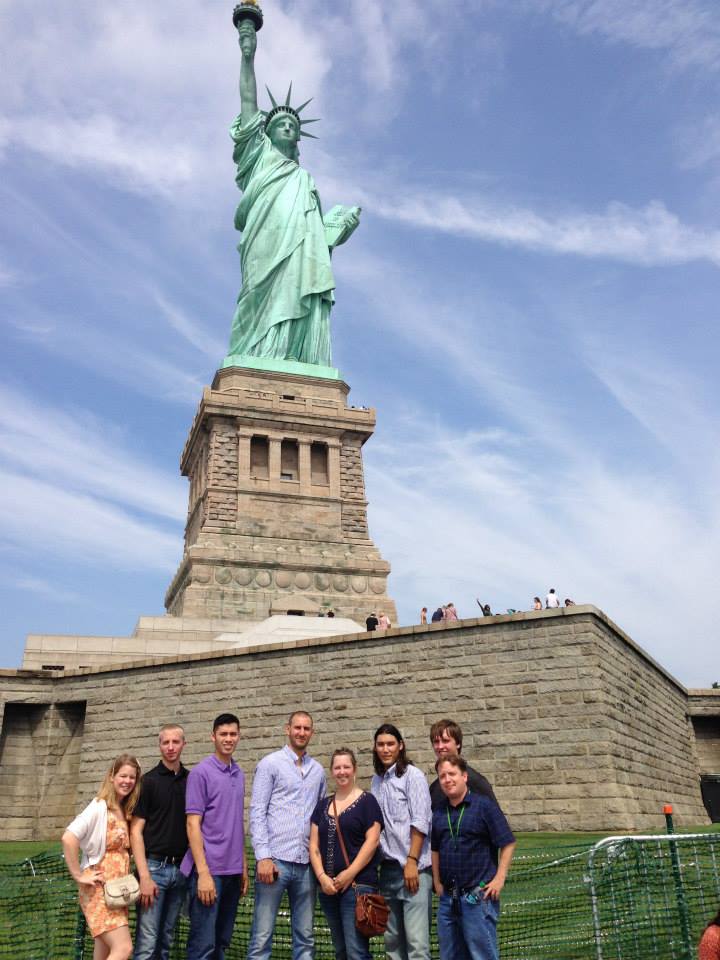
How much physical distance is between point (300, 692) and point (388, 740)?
12.4 metres

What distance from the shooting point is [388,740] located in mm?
5898

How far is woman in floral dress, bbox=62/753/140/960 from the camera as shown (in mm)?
5242

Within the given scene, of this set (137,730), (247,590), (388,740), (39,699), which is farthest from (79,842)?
(247,590)

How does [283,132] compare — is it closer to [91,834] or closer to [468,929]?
[91,834]

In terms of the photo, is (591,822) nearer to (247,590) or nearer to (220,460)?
(247,590)

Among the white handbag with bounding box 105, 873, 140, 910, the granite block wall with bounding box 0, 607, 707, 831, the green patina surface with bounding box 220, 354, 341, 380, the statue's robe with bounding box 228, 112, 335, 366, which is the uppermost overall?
the statue's robe with bounding box 228, 112, 335, 366

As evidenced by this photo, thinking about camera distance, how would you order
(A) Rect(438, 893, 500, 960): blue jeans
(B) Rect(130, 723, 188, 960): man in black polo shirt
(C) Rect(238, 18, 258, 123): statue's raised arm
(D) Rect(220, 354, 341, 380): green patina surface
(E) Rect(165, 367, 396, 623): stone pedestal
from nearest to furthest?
(A) Rect(438, 893, 500, 960): blue jeans → (B) Rect(130, 723, 188, 960): man in black polo shirt → (E) Rect(165, 367, 396, 623): stone pedestal → (D) Rect(220, 354, 341, 380): green patina surface → (C) Rect(238, 18, 258, 123): statue's raised arm

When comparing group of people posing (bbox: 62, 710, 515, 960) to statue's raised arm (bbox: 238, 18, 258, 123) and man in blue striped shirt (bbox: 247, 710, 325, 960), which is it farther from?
statue's raised arm (bbox: 238, 18, 258, 123)

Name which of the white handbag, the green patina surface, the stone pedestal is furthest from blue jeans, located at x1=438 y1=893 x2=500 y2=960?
the green patina surface

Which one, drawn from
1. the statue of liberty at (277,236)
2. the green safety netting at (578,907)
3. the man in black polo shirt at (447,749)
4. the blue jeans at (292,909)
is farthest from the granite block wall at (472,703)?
the statue of liberty at (277,236)

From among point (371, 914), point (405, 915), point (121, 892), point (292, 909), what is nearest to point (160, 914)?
point (121, 892)

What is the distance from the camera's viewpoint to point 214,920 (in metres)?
5.78

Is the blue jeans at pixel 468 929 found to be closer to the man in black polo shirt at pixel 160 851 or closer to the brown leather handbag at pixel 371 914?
the brown leather handbag at pixel 371 914

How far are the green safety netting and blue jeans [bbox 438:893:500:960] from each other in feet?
3.52
